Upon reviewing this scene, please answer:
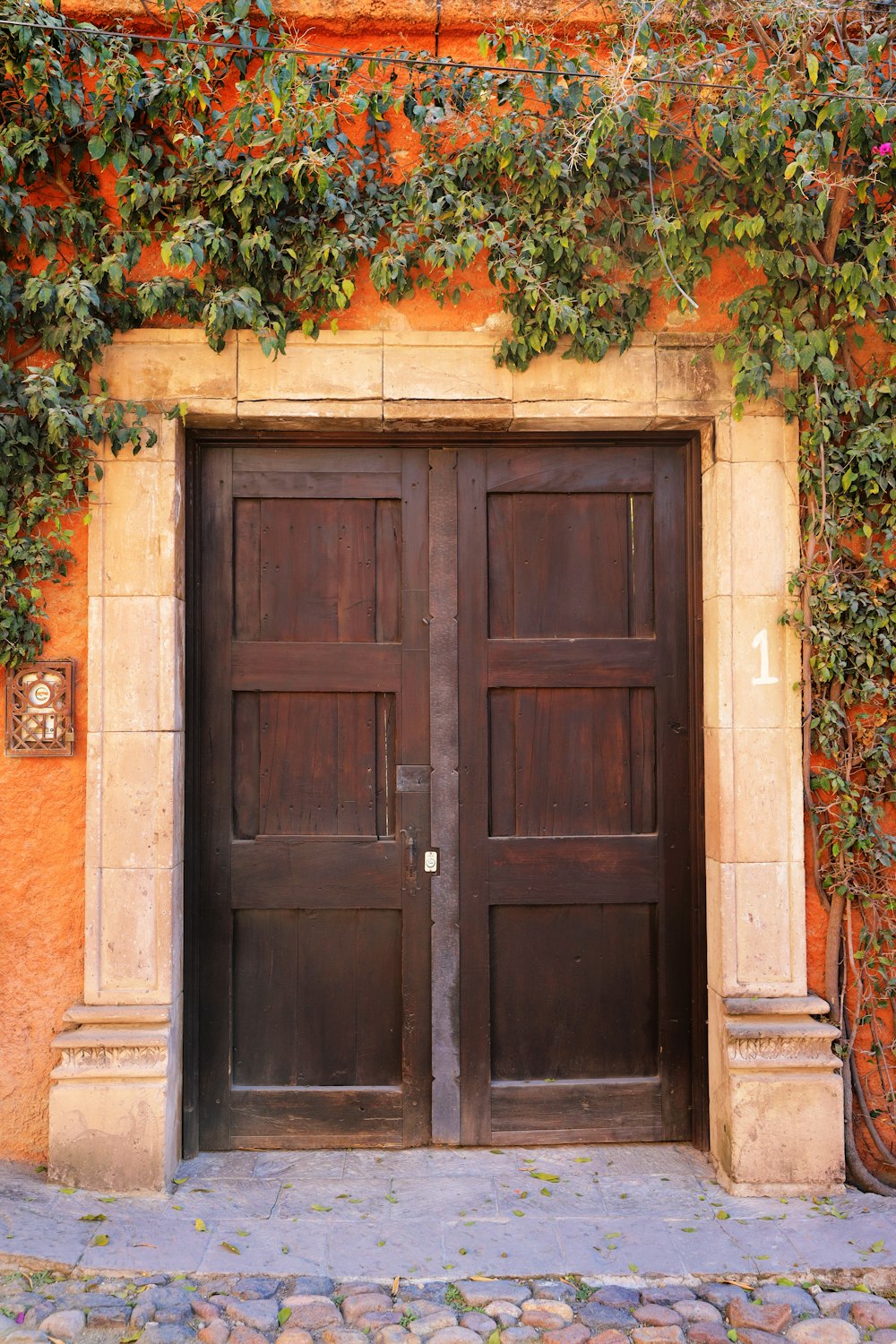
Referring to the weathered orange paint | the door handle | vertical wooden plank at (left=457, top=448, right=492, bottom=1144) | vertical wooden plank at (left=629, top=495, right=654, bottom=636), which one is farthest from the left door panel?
vertical wooden plank at (left=629, top=495, right=654, bottom=636)

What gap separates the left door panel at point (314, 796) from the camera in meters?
3.47

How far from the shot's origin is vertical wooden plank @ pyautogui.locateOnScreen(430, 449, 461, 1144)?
3.48 metres

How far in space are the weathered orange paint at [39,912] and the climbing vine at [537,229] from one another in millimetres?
382

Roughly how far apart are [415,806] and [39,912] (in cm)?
130

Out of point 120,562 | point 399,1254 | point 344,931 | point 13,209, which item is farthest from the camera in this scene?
point 344,931

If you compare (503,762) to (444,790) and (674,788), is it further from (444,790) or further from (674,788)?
(674,788)

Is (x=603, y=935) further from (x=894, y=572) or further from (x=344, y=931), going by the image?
(x=894, y=572)

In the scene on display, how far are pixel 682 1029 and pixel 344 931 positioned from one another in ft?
4.09

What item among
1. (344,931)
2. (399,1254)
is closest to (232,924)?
(344,931)

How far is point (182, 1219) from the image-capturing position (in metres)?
2.98

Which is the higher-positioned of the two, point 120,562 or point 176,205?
point 176,205

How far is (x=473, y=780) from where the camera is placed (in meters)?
3.51

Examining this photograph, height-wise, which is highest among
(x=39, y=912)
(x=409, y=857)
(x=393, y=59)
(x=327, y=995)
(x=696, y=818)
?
(x=393, y=59)

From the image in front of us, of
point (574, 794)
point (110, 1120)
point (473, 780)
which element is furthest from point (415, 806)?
point (110, 1120)
